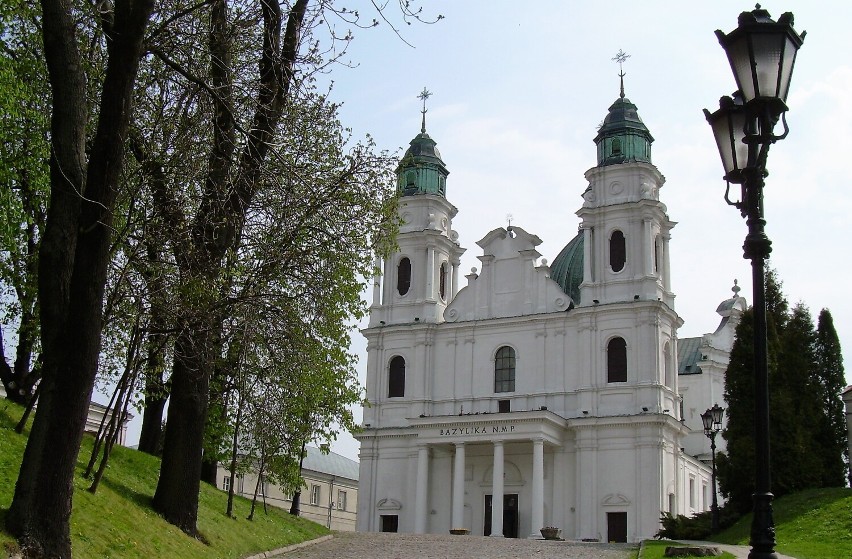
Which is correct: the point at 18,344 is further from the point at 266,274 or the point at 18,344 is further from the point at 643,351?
the point at 643,351

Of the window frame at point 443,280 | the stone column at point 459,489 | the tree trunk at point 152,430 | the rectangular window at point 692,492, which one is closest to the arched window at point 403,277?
the window frame at point 443,280

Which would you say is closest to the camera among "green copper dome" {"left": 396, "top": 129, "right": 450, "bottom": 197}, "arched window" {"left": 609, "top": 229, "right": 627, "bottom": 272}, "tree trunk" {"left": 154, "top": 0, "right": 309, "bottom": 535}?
"tree trunk" {"left": 154, "top": 0, "right": 309, "bottom": 535}

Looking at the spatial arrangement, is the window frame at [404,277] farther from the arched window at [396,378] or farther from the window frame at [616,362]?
the window frame at [616,362]

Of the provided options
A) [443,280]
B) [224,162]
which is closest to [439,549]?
[224,162]

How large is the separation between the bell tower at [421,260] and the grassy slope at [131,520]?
25979 millimetres

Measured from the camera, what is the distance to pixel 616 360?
42.5 m

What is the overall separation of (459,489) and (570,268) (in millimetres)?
13546

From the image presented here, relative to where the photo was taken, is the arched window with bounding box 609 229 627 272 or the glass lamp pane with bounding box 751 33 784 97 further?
the arched window with bounding box 609 229 627 272

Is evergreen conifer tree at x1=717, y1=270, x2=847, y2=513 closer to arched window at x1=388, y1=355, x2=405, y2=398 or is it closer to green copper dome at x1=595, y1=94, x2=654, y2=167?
green copper dome at x1=595, y1=94, x2=654, y2=167

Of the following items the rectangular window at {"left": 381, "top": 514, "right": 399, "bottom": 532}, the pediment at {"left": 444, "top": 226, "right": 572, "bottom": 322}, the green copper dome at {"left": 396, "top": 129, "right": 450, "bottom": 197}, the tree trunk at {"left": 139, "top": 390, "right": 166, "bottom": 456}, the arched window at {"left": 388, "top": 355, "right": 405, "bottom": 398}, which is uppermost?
the green copper dome at {"left": 396, "top": 129, "right": 450, "bottom": 197}

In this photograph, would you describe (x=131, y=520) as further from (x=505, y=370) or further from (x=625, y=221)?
(x=625, y=221)

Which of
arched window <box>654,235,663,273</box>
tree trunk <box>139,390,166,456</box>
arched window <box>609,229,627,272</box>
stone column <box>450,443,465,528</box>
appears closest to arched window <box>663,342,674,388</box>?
arched window <box>654,235,663,273</box>

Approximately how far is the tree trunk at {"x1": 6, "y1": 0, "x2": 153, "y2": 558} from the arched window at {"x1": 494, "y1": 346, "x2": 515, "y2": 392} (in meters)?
34.9

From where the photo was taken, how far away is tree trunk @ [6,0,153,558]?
416 inches
